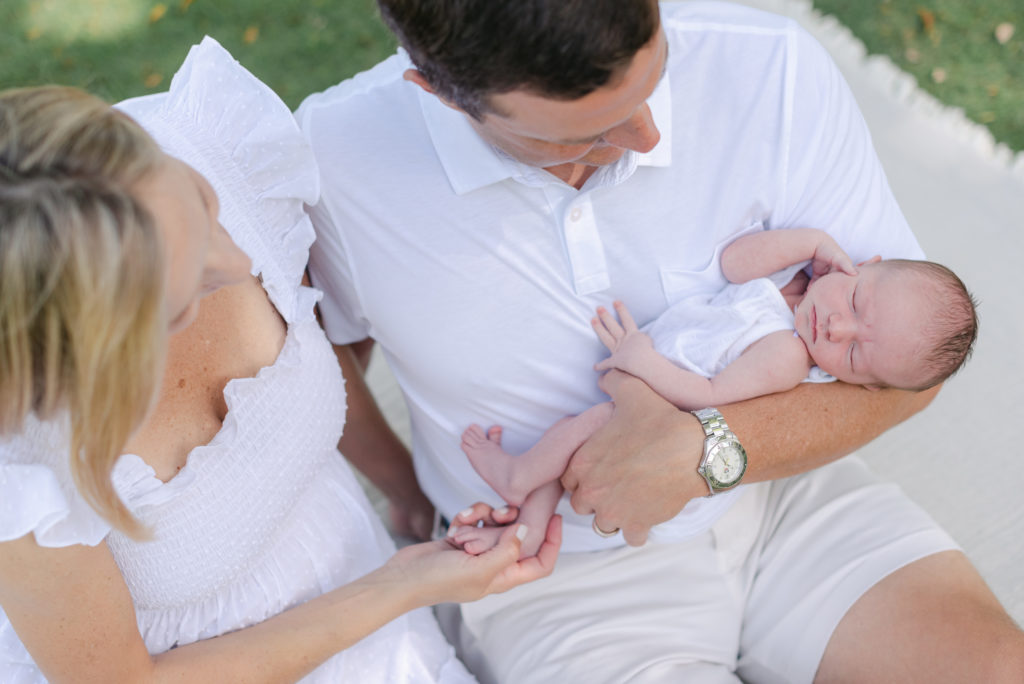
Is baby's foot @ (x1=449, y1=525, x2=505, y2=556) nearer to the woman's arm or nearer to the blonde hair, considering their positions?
the woman's arm

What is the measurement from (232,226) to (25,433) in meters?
0.50

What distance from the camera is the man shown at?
5.61ft

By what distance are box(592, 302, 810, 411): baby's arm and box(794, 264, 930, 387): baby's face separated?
0.20ft

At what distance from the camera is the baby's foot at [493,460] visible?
1.82 m

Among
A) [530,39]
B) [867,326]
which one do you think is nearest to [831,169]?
[867,326]

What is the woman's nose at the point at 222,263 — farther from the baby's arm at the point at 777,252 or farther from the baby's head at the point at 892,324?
the baby's head at the point at 892,324

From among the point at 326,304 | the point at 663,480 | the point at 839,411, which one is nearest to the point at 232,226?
the point at 326,304

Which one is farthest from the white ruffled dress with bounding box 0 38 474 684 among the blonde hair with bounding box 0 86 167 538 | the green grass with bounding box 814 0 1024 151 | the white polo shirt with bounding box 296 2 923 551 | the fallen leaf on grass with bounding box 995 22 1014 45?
the fallen leaf on grass with bounding box 995 22 1014 45

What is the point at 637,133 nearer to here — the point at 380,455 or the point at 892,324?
the point at 892,324

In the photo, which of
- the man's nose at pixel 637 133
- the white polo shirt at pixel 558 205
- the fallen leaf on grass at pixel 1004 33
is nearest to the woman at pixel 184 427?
the white polo shirt at pixel 558 205

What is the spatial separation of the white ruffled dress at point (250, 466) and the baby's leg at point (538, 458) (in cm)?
33

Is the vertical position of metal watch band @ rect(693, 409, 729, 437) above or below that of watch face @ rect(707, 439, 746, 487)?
above

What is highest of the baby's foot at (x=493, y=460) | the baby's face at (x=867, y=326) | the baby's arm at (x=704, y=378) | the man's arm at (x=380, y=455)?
the baby's face at (x=867, y=326)

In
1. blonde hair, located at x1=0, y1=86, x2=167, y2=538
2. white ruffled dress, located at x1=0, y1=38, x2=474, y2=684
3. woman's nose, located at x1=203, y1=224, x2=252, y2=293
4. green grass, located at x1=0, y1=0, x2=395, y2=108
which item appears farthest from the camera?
green grass, located at x1=0, y1=0, x2=395, y2=108
